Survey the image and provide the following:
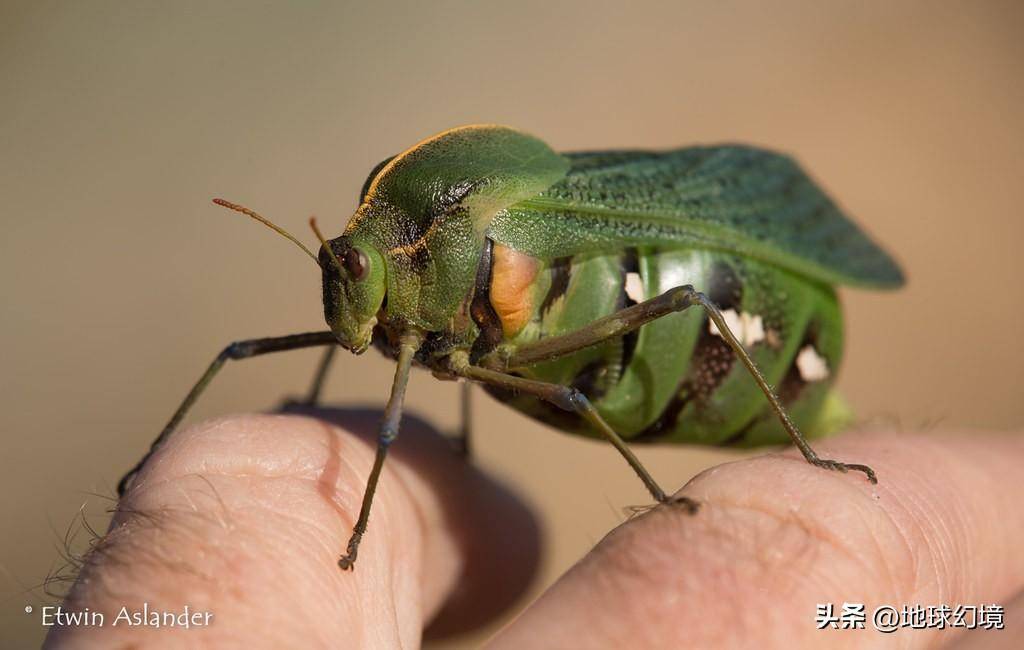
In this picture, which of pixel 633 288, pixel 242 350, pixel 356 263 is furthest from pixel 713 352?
pixel 242 350

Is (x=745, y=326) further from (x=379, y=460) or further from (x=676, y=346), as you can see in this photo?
(x=379, y=460)

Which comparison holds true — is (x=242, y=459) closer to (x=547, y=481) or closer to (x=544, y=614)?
(x=544, y=614)

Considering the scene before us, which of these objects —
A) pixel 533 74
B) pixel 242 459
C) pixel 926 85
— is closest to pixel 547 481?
pixel 533 74

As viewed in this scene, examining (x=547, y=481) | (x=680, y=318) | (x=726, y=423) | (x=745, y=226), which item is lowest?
(x=547, y=481)

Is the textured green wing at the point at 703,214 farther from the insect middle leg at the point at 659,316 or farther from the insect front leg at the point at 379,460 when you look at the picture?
the insect front leg at the point at 379,460

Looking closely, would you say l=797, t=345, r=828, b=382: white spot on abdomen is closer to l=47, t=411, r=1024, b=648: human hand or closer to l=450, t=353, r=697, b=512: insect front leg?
l=47, t=411, r=1024, b=648: human hand

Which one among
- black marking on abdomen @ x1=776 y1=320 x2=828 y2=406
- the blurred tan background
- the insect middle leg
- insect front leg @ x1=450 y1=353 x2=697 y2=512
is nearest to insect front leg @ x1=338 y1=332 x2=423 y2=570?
insect front leg @ x1=450 y1=353 x2=697 y2=512
